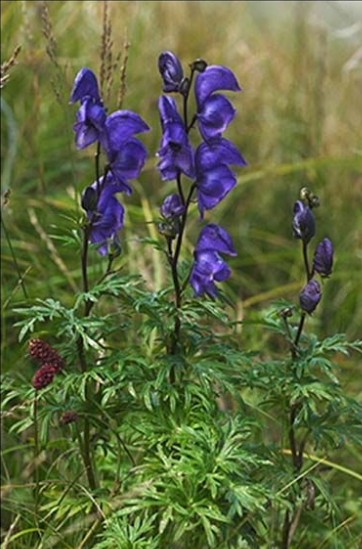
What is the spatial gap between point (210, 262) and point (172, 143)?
0.21 m

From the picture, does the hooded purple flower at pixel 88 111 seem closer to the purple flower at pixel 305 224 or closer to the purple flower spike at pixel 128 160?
the purple flower spike at pixel 128 160

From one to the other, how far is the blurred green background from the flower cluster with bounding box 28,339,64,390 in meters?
0.80

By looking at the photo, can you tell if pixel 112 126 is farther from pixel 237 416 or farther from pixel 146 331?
pixel 237 416

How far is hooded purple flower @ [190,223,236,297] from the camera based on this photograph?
182 centimetres

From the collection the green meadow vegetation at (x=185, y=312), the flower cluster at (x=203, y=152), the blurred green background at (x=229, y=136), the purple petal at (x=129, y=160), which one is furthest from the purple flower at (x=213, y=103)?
the blurred green background at (x=229, y=136)

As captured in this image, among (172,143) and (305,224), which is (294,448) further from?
(172,143)

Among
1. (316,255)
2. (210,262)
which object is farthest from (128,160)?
(316,255)

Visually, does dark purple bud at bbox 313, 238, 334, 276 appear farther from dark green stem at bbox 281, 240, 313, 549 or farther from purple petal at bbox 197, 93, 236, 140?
purple petal at bbox 197, 93, 236, 140

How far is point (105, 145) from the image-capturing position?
70.7 inches

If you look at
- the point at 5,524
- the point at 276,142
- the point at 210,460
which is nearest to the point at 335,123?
the point at 276,142

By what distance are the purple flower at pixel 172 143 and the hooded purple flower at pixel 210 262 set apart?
138 mm

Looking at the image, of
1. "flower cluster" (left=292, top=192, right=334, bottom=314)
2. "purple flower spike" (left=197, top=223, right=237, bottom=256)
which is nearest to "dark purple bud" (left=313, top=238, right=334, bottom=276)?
"flower cluster" (left=292, top=192, right=334, bottom=314)

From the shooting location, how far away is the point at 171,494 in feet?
5.39

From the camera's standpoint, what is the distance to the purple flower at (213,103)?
179 cm
